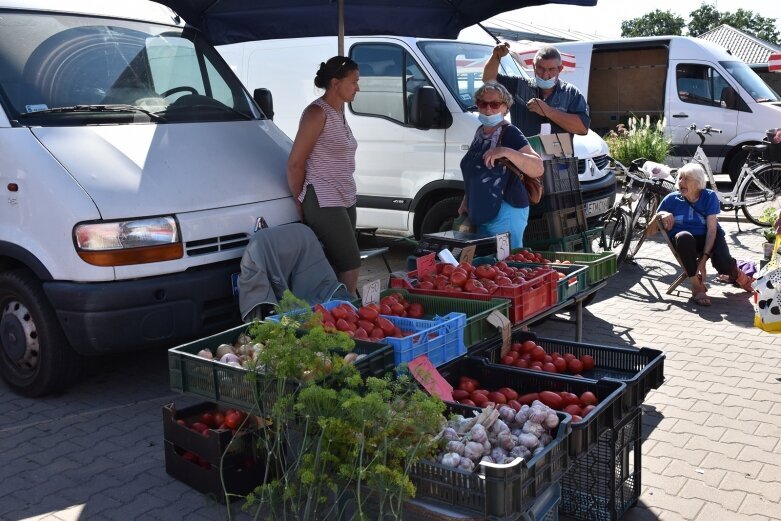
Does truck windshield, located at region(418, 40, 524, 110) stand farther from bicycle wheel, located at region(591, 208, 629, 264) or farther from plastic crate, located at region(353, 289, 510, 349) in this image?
plastic crate, located at region(353, 289, 510, 349)

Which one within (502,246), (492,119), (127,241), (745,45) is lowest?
(502,246)

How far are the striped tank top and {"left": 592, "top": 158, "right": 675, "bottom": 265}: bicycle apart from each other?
3903mm

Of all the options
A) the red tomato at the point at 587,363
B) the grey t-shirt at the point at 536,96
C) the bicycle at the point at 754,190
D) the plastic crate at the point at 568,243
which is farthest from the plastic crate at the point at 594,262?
the bicycle at the point at 754,190

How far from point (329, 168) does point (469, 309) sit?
1.82 m

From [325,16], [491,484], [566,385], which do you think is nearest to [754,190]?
[325,16]

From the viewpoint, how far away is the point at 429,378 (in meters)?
3.53

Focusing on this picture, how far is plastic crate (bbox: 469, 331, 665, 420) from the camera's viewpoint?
3.74m

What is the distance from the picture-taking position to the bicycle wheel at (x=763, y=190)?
11.6m

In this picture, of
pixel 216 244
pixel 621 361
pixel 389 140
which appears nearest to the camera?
pixel 621 361

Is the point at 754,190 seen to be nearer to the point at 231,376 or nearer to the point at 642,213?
the point at 642,213

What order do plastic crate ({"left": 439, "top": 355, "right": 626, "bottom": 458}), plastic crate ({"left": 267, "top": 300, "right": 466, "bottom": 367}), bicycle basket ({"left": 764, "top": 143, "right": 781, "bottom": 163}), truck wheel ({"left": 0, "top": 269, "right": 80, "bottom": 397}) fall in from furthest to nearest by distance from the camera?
bicycle basket ({"left": 764, "top": 143, "right": 781, "bottom": 163}) → truck wheel ({"left": 0, "top": 269, "right": 80, "bottom": 397}) → plastic crate ({"left": 267, "top": 300, "right": 466, "bottom": 367}) → plastic crate ({"left": 439, "top": 355, "right": 626, "bottom": 458})

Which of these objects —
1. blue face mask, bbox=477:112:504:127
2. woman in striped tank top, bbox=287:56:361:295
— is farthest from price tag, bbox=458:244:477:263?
blue face mask, bbox=477:112:504:127

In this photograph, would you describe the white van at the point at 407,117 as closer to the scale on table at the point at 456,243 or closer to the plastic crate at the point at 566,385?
the scale on table at the point at 456,243

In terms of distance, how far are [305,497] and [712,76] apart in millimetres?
13379
